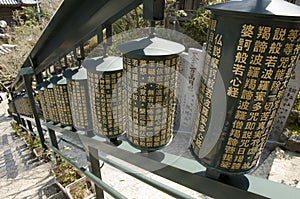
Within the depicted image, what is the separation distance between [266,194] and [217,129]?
1.18ft

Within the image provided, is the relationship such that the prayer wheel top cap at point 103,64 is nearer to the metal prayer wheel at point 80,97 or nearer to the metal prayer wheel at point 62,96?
the metal prayer wheel at point 80,97

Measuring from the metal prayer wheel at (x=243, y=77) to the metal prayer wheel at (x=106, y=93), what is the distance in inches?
19.4

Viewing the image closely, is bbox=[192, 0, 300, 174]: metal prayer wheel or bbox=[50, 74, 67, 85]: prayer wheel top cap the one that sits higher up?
bbox=[192, 0, 300, 174]: metal prayer wheel

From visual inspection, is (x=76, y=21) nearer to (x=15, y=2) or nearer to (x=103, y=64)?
(x=103, y=64)

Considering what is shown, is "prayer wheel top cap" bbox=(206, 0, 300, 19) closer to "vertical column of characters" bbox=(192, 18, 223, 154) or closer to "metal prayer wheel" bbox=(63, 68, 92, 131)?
"vertical column of characters" bbox=(192, 18, 223, 154)

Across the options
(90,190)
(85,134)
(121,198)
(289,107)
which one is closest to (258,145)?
(121,198)

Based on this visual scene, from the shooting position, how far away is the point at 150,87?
0.77 meters

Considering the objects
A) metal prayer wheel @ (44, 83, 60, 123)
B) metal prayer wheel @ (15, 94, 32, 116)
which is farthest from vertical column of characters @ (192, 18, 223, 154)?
metal prayer wheel @ (15, 94, 32, 116)

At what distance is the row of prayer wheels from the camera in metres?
0.49

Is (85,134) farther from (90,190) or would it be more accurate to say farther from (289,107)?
(289,107)

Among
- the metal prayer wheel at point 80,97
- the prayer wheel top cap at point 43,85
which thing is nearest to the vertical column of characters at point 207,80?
the metal prayer wheel at point 80,97

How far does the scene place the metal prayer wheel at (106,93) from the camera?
959 mm

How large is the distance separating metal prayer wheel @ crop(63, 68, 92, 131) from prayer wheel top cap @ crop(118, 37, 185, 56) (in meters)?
0.58

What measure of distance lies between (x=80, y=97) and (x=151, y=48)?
0.74 metres
